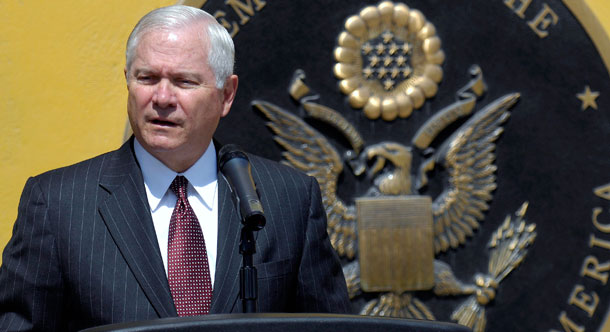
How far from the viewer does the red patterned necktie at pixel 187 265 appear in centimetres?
217

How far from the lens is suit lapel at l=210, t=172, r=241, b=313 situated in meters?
2.16

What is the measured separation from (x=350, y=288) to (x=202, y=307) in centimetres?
138

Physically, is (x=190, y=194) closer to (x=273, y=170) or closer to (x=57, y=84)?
(x=273, y=170)

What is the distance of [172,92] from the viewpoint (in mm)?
2182

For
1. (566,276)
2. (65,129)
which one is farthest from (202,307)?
(566,276)

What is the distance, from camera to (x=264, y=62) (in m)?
3.44

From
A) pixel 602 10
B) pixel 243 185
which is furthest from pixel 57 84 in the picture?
pixel 602 10

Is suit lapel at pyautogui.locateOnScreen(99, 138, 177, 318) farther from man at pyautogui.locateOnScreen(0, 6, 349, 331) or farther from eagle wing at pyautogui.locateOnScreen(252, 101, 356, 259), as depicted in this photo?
eagle wing at pyautogui.locateOnScreen(252, 101, 356, 259)

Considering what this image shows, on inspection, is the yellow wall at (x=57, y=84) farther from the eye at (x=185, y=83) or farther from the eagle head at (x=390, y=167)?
the eye at (x=185, y=83)

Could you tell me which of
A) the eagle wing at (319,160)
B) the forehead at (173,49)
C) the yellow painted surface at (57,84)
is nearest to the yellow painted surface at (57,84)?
the yellow painted surface at (57,84)

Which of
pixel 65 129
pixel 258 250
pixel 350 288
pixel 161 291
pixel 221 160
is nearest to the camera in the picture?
pixel 221 160

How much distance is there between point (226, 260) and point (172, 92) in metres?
0.40

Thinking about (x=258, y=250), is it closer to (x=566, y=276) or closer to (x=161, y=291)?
(x=161, y=291)

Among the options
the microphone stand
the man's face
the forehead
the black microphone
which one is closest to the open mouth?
the man's face
